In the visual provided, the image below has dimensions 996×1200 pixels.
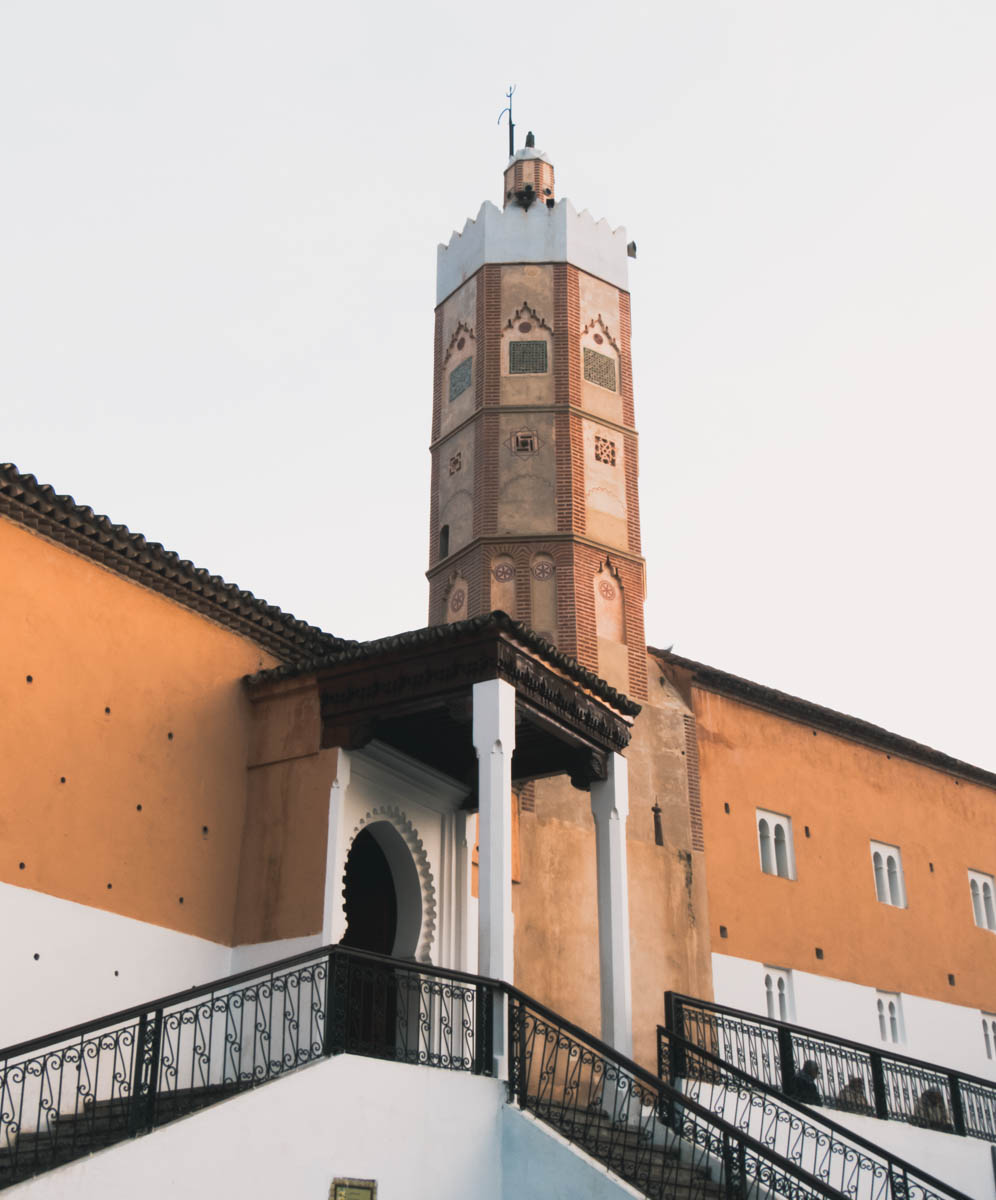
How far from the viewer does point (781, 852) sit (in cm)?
2042

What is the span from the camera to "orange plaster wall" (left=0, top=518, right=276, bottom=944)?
1205cm

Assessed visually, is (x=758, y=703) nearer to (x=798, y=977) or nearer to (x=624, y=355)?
(x=798, y=977)

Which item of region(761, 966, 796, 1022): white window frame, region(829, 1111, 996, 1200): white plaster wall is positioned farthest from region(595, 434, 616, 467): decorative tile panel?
region(829, 1111, 996, 1200): white plaster wall

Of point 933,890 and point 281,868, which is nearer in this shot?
point 281,868

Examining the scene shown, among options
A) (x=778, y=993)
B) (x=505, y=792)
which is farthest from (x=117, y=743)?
(x=778, y=993)

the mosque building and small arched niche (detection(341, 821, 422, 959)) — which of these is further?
small arched niche (detection(341, 821, 422, 959))

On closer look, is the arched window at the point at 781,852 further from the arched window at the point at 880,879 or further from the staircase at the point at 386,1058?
the staircase at the point at 386,1058

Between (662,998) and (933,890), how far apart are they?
7474mm

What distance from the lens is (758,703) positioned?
20.8 meters

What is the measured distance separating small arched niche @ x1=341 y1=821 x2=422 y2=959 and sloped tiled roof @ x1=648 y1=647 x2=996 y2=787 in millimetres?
6035

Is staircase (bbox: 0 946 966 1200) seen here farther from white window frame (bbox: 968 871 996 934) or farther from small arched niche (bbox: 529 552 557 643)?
white window frame (bbox: 968 871 996 934)

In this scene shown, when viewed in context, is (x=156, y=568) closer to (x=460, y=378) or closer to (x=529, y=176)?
(x=460, y=378)

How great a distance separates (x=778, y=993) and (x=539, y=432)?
862cm

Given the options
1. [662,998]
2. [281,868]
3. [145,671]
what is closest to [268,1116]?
[281,868]
